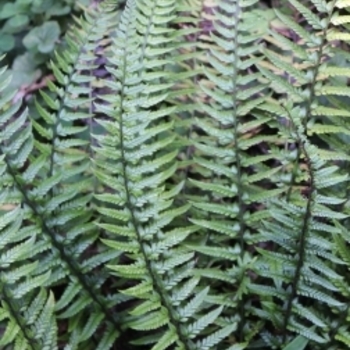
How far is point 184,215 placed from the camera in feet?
5.74

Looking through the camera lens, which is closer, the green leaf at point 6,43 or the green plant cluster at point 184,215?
the green plant cluster at point 184,215

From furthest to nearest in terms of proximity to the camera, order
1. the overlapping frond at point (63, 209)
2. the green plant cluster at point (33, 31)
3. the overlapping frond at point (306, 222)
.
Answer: the green plant cluster at point (33, 31), the overlapping frond at point (63, 209), the overlapping frond at point (306, 222)

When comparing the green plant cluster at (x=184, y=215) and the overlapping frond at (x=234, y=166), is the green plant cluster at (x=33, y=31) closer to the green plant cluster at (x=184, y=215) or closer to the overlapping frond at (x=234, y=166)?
the green plant cluster at (x=184, y=215)

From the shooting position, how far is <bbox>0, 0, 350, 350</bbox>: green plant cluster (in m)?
1.44

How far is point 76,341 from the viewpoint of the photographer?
5.00 ft

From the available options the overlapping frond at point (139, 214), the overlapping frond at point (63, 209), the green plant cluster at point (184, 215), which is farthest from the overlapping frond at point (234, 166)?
the overlapping frond at point (63, 209)

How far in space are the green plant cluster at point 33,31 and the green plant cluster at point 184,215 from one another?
0.56 meters

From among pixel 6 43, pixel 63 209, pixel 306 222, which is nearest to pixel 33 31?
pixel 6 43

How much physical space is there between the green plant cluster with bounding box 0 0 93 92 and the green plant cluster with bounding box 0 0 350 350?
561 millimetres

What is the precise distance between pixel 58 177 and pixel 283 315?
617 mm

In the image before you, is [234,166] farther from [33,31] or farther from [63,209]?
[33,31]

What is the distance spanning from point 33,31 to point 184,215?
0.92m

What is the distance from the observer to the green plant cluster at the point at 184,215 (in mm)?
1440

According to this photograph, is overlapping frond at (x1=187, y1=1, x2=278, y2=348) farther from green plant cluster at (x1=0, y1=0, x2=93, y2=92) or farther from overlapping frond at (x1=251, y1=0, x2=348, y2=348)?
green plant cluster at (x1=0, y1=0, x2=93, y2=92)
